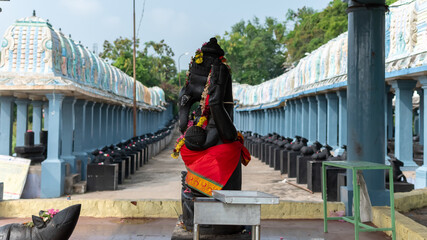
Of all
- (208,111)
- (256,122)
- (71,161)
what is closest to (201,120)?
(208,111)

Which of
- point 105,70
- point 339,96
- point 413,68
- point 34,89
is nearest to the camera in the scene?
point 413,68

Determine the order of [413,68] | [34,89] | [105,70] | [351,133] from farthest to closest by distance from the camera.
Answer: [105,70] → [34,89] → [413,68] → [351,133]

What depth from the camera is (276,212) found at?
25.0 feet

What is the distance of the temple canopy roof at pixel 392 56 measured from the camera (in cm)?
1038

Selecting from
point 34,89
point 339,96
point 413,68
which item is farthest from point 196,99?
point 339,96

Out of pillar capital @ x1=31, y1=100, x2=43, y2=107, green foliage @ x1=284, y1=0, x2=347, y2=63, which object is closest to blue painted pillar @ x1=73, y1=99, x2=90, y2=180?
pillar capital @ x1=31, y1=100, x2=43, y2=107

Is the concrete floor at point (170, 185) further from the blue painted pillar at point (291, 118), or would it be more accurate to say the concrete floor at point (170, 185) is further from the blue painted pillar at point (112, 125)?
the blue painted pillar at point (291, 118)

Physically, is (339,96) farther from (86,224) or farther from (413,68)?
(86,224)

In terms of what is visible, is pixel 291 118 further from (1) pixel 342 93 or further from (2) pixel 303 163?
(2) pixel 303 163

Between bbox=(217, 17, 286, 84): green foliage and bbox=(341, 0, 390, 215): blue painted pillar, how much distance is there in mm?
68545

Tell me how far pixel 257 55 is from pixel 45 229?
74.5 m

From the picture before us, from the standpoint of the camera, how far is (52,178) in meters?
12.7

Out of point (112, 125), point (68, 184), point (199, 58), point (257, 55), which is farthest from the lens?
point (257, 55)

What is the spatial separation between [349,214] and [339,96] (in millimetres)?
8198
